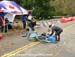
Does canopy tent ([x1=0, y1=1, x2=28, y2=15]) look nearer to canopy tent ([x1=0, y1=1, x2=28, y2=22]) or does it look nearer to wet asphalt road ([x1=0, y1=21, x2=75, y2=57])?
canopy tent ([x1=0, y1=1, x2=28, y2=22])

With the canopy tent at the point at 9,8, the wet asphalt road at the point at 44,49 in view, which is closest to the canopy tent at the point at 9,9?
the canopy tent at the point at 9,8

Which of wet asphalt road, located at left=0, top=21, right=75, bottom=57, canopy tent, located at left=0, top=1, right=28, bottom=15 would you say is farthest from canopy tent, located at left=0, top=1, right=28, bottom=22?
wet asphalt road, located at left=0, top=21, right=75, bottom=57

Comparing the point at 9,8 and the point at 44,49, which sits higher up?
the point at 9,8

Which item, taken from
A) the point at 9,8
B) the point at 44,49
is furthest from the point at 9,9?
the point at 44,49

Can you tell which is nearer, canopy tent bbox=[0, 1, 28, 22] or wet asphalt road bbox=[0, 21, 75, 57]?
wet asphalt road bbox=[0, 21, 75, 57]

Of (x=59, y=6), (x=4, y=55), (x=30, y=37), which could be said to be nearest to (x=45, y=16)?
(x=59, y=6)

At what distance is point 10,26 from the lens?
35375mm

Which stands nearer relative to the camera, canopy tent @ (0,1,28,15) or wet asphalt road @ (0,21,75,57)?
wet asphalt road @ (0,21,75,57)

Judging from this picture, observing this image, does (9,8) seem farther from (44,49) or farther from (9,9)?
(44,49)

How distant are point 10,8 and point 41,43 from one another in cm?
1017

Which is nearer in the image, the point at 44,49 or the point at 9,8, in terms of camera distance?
the point at 44,49

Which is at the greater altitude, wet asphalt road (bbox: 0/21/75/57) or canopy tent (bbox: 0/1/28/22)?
canopy tent (bbox: 0/1/28/22)

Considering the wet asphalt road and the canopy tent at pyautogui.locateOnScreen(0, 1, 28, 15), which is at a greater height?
the canopy tent at pyautogui.locateOnScreen(0, 1, 28, 15)

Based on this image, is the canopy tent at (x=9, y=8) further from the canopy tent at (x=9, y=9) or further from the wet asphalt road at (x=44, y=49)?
the wet asphalt road at (x=44, y=49)
